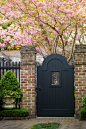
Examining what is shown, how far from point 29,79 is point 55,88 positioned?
1.04 m

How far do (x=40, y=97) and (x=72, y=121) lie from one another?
1700 mm

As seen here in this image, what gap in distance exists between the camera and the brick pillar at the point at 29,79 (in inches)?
437

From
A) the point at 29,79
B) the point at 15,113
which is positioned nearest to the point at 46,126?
the point at 15,113

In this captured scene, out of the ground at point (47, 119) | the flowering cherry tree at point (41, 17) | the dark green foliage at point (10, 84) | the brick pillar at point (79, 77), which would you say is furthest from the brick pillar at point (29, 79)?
the flowering cherry tree at point (41, 17)

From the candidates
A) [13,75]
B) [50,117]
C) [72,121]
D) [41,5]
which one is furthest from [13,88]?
[41,5]

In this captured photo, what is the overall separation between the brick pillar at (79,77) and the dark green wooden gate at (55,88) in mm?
299

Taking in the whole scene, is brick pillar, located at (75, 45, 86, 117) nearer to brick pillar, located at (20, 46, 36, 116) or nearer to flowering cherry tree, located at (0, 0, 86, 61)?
brick pillar, located at (20, 46, 36, 116)

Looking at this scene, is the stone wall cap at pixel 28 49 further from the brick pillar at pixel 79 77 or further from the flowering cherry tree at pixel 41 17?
the flowering cherry tree at pixel 41 17

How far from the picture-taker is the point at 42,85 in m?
11.3

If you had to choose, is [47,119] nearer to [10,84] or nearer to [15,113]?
[15,113]

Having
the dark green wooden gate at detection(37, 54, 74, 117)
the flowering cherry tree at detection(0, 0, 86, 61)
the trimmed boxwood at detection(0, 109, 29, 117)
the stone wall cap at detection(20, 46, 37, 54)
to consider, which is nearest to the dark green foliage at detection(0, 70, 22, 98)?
the trimmed boxwood at detection(0, 109, 29, 117)

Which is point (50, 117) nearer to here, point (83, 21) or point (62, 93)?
point (62, 93)

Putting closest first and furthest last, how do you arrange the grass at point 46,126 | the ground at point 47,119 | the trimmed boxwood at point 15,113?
1. the grass at point 46,126
2. the ground at point 47,119
3. the trimmed boxwood at point 15,113

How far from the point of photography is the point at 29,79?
11.1 m
